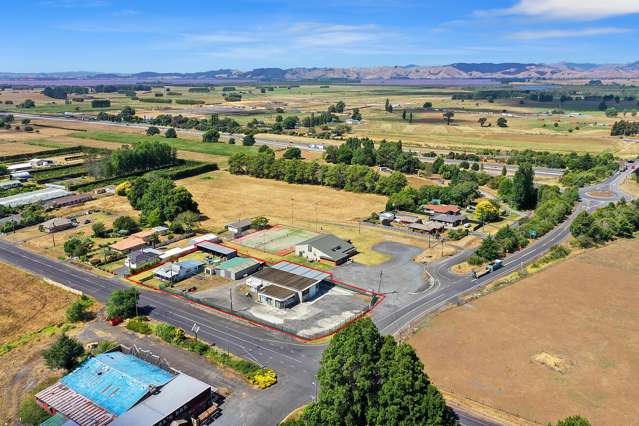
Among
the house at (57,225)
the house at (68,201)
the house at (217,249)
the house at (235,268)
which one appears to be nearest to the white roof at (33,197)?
the house at (68,201)

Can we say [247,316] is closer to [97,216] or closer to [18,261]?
[18,261]

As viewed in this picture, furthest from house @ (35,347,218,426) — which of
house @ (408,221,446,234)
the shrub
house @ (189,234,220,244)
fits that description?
house @ (408,221,446,234)

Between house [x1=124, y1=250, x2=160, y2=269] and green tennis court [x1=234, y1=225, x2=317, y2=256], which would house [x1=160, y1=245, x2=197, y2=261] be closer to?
house [x1=124, y1=250, x2=160, y2=269]

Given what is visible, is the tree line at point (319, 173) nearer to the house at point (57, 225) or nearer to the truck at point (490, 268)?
the truck at point (490, 268)

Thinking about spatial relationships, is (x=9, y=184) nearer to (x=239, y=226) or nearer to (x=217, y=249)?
(x=239, y=226)

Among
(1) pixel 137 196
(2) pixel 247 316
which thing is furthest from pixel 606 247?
(1) pixel 137 196

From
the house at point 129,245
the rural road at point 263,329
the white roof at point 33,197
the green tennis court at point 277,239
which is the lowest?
the rural road at point 263,329
